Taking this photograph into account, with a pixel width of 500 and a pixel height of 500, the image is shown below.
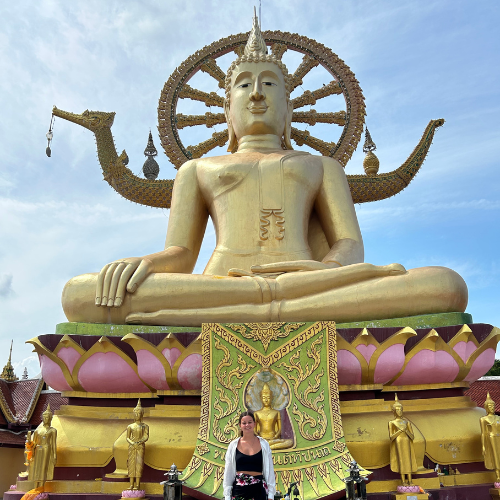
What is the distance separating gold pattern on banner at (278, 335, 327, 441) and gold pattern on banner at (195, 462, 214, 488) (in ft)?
2.68

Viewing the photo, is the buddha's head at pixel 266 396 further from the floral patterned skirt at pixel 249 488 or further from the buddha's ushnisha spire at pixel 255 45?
the buddha's ushnisha spire at pixel 255 45

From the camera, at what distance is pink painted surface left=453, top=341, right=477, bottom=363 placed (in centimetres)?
505

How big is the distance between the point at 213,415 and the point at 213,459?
0.37 meters

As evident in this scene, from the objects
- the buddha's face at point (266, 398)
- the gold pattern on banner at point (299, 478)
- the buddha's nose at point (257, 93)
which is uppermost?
the buddha's nose at point (257, 93)

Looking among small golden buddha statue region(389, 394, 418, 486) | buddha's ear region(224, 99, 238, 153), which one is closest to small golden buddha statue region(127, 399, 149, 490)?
small golden buddha statue region(389, 394, 418, 486)

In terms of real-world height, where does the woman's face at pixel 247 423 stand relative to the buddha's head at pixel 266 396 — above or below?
below

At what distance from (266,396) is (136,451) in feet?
3.85

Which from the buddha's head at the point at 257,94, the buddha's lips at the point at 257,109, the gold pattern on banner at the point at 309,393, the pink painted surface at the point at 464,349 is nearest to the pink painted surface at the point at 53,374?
the gold pattern on banner at the point at 309,393

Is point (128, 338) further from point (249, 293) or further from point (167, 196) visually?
point (167, 196)

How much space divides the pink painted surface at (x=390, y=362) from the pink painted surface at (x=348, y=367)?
17 cm

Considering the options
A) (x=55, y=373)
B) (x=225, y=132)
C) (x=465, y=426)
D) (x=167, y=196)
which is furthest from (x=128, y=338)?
(x=225, y=132)

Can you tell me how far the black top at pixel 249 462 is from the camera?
2994 millimetres

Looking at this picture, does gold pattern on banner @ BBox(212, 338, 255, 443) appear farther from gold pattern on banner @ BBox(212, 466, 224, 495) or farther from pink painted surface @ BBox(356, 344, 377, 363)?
pink painted surface @ BBox(356, 344, 377, 363)

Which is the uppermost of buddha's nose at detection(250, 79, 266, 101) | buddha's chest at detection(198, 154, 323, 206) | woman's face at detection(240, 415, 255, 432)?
buddha's nose at detection(250, 79, 266, 101)
